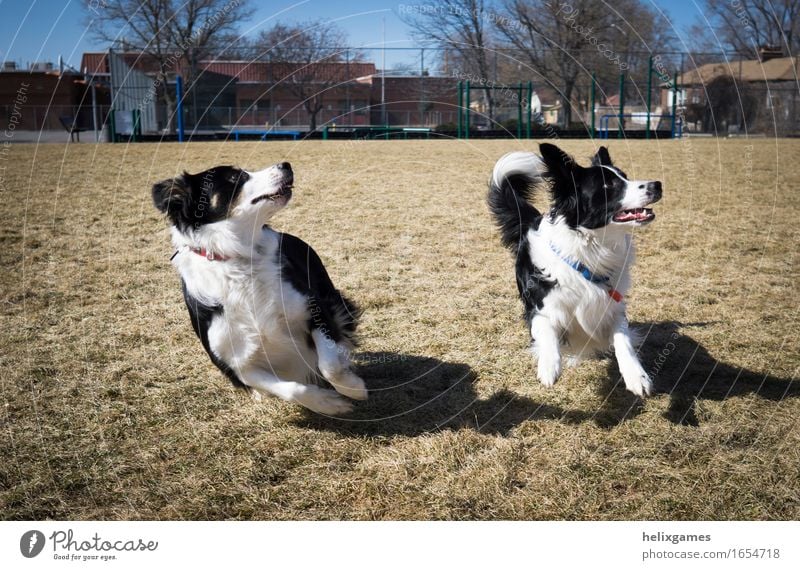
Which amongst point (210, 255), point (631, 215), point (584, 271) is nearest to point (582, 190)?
point (631, 215)

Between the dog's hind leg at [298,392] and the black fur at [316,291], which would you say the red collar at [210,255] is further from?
the dog's hind leg at [298,392]

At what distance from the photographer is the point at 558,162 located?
4.32m

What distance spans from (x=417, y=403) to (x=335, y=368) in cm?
69

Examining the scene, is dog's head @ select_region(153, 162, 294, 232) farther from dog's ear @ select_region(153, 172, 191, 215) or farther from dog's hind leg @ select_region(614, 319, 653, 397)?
dog's hind leg @ select_region(614, 319, 653, 397)

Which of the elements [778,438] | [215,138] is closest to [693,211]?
[778,438]

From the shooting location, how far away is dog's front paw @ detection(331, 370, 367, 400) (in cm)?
381

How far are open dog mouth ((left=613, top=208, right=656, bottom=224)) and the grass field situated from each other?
109 cm

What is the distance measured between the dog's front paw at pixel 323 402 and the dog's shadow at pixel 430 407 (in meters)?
0.13

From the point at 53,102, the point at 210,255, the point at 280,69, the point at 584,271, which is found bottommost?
the point at 584,271

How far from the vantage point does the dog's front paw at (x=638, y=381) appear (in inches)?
149

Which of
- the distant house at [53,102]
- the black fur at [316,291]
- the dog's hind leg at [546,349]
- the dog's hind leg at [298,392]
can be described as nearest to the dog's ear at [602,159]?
the dog's hind leg at [546,349]

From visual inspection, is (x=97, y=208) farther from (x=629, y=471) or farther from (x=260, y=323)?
(x=629, y=471)

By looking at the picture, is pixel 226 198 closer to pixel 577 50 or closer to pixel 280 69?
pixel 280 69
